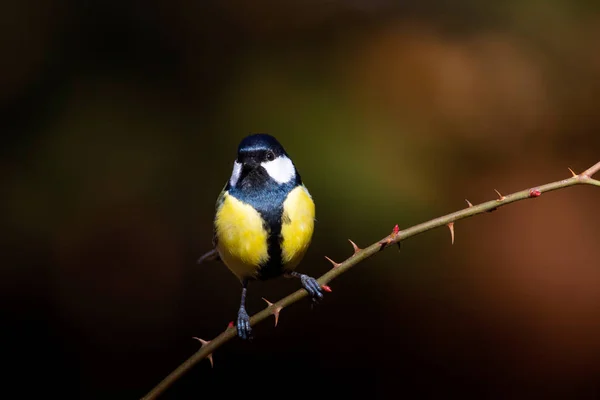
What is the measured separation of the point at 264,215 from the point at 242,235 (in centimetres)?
7

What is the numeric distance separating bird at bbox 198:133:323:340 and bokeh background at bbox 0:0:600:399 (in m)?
1.43

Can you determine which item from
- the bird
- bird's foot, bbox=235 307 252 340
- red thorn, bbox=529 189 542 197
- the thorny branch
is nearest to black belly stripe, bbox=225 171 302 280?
the bird

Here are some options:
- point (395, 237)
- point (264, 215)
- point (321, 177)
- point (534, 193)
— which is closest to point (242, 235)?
point (264, 215)

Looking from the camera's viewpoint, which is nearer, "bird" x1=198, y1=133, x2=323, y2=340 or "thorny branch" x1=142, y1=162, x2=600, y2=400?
"thorny branch" x1=142, y1=162, x2=600, y2=400

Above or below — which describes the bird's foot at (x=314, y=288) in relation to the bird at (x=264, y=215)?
below

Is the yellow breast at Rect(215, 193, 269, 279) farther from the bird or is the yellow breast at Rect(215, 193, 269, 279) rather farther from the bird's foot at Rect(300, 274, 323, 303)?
the bird's foot at Rect(300, 274, 323, 303)

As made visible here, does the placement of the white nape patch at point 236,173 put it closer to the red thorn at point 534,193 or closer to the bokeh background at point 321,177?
the red thorn at point 534,193

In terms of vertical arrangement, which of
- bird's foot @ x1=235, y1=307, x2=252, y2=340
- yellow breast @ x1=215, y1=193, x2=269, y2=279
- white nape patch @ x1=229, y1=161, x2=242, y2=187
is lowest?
bird's foot @ x1=235, y1=307, x2=252, y2=340

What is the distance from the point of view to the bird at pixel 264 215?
170cm

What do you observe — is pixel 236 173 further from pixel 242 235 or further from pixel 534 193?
pixel 534 193

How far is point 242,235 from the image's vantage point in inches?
67.7

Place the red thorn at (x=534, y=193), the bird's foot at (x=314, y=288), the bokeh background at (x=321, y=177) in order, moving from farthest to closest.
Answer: the bokeh background at (x=321, y=177), the bird's foot at (x=314, y=288), the red thorn at (x=534, y=193)

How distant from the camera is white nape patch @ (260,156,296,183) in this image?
5.64 feet

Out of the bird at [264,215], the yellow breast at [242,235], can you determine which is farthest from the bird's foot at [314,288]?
the yellow breast at [242,235]
